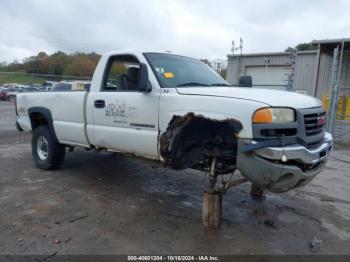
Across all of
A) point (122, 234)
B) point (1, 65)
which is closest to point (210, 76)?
point (122, 234)

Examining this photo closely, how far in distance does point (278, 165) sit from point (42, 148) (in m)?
4.79

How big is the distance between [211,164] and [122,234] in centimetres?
130

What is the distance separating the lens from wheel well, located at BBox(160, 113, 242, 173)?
3.88 m

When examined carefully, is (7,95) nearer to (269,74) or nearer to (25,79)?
(25,79)

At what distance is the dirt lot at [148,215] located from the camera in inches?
144

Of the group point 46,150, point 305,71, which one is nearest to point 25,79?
point 305,71

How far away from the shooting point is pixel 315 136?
12.2 feet

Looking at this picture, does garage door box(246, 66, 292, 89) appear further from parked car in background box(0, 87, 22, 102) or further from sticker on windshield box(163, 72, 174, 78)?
parked car in background box(0, 87, 22, 102)

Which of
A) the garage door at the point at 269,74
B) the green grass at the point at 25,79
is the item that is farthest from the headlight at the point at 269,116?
the green grass at the point at 25,79

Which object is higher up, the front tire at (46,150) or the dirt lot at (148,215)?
the front tire at (46,150)

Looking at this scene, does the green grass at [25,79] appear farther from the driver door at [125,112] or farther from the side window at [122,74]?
the driver door at [125,112]

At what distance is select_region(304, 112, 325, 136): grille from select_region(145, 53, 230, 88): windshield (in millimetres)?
1486

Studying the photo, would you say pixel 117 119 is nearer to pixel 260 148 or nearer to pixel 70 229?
pixel 70 229

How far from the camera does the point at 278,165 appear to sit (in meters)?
3.29
